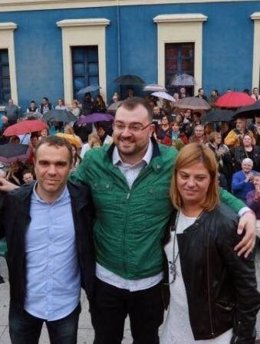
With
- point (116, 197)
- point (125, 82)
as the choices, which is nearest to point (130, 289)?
point (116, 197)

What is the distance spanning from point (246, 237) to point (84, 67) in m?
16.1

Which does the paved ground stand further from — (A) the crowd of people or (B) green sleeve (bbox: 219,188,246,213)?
(B) green sleeve (bbox: 219,188,246,213)

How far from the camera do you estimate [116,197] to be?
2.75m

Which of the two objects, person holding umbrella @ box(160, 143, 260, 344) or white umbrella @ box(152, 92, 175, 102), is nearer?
person holding umbrella @ box(160, 143, 260, 344)

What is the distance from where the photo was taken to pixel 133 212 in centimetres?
273

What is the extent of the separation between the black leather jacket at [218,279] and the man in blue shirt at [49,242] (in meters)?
0.62

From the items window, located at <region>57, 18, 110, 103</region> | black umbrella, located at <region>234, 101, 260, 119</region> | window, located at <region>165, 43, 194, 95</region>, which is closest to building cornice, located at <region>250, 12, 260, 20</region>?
window, located at <region>165, 43, 194, 95</region>

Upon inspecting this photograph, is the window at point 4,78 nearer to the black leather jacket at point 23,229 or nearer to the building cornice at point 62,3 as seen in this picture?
the building cornice at point 62,3

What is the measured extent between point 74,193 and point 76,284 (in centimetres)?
55

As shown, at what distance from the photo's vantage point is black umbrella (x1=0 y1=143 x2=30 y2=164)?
702cm

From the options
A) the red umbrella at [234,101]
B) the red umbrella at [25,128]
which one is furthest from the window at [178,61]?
the red umbrella at [25,128]

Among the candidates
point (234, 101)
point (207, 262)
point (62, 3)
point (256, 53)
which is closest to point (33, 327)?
point (207, 262)

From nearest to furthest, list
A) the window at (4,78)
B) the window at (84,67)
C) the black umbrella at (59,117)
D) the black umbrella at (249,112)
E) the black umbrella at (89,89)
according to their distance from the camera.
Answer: the black umbrella at (249,112), the black umbrella at (59,117), the black umbrella at (89,89), the window at (84,67), the window at (4,78)

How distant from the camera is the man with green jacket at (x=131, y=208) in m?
2.72
